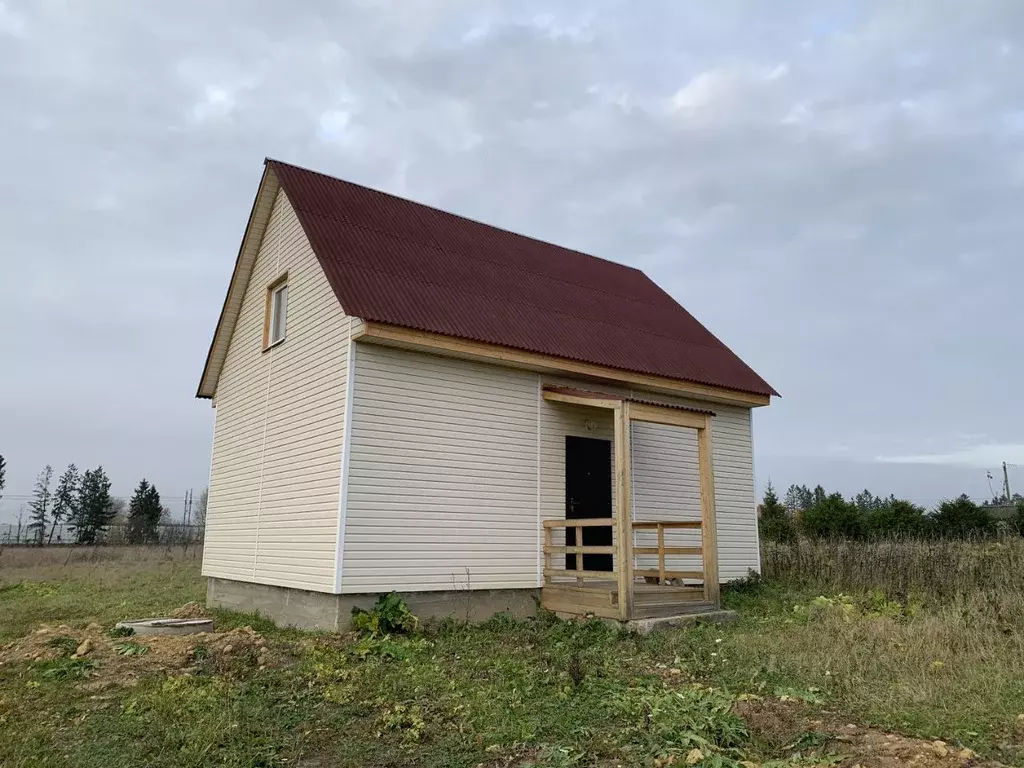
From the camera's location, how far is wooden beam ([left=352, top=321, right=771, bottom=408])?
9.95 m

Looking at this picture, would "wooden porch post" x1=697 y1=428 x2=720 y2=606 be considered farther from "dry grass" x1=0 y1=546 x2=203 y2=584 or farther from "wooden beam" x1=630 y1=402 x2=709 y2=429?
"dry grass" x1=0 y1=546 x2=203 y2=584

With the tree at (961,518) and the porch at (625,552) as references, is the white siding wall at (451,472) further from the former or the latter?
the tree at (961,518)

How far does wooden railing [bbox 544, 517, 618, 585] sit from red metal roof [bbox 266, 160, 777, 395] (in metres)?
2.51

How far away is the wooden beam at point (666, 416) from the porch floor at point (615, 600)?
7.66ft

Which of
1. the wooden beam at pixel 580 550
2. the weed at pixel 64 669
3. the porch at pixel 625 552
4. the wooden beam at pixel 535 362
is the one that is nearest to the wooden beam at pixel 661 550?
the porch at pixel 625 552

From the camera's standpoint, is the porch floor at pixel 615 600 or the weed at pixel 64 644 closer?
the weed at pixel 64 644

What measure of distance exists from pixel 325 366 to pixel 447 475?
2.29m

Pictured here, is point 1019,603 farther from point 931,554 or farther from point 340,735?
point 340,735

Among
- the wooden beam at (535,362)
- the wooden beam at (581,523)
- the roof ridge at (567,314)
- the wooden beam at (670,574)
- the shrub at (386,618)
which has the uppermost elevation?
the roof ridge at (567,314)

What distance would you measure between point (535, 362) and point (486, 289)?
1.79 metres

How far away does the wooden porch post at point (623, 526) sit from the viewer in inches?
380

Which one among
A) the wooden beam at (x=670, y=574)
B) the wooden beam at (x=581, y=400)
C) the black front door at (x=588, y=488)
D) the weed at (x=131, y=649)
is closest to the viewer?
the weed at (x=131, y=649)

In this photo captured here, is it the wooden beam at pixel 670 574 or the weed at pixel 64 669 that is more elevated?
the wooden beam at pixel 670 574

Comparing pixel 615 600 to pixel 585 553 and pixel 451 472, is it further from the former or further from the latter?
pixel 451 472
